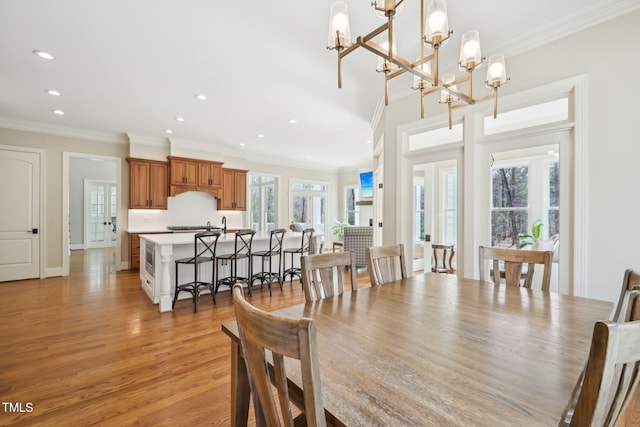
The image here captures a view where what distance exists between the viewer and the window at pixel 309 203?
9.13 meters

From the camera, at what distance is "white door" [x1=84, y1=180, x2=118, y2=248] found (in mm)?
9461

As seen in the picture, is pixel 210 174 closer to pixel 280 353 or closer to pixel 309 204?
pixel 309 204

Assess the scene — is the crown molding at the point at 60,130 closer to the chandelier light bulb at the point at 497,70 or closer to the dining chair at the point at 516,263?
the chandelier light bulb at the point at 497,70

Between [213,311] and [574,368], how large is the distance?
352cm

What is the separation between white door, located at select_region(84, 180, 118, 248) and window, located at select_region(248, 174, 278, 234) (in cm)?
486

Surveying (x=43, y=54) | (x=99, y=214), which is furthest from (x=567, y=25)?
(x=99, y=214)

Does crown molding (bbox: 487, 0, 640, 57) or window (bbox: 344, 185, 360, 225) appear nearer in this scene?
crown molding (bbox: 487, 0, 640, 57)

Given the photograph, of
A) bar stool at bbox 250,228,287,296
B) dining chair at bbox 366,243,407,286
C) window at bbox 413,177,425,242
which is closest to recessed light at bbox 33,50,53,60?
bar stool at bbox 250,228,287,296

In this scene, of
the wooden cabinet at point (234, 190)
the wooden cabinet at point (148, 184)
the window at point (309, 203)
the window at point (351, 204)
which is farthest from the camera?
the window at point (351, 204)

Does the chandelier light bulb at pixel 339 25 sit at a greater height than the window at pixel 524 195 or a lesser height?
greater

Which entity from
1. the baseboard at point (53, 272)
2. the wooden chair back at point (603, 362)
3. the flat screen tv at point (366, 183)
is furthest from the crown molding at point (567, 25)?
the baseboard at point (53, 272)

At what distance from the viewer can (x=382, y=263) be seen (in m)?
2.20

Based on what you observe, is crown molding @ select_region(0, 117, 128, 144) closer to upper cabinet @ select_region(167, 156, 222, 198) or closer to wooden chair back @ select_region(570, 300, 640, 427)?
upper cabinet @ select_region(167, 156, 222, 198)

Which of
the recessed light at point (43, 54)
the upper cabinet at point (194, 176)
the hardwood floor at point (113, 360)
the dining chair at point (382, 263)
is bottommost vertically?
the hardwood floor at point (113, 360)
